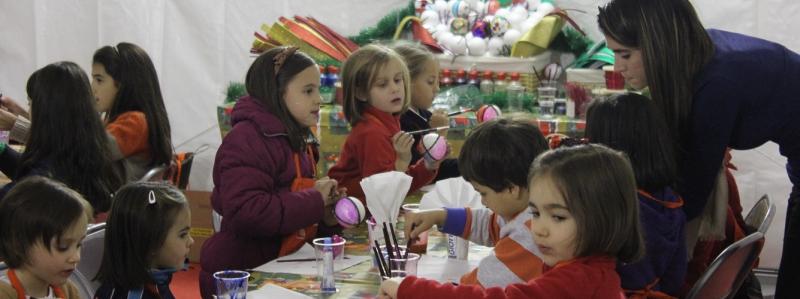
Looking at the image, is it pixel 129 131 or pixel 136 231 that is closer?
pixel 136 231

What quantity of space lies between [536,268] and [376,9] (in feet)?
12.0

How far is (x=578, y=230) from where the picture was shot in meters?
1.97

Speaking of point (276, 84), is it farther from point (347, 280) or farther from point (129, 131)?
point (129, 131)

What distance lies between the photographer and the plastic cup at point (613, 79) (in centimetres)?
471

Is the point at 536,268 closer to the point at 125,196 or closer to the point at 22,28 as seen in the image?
the point at 125,196

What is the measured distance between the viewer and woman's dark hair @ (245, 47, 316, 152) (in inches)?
123

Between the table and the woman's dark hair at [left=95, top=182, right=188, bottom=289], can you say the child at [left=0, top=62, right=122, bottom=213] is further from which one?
the table

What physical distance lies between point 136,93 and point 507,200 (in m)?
2.40

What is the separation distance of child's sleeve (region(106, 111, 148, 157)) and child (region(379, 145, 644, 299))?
2.48 m

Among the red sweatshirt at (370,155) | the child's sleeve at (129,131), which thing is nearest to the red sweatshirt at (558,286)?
the red sweatshirt at (370,155)

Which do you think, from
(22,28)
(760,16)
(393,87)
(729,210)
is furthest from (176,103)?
(729,210)

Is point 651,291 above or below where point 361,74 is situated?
below

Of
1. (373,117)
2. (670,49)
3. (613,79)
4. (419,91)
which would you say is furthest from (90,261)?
(613,79)

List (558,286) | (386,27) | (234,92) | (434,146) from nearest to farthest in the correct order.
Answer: (558,286) < (434,146) < (234,92) < (386,27)
